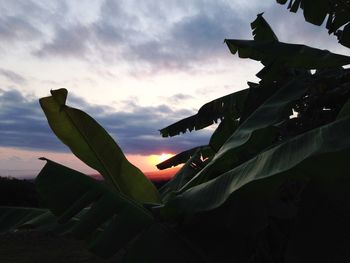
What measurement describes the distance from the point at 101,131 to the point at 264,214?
119cm

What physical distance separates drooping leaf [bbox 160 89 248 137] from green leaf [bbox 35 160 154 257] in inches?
167

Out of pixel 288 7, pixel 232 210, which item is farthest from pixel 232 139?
pixel 288 7

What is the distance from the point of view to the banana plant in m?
1.58

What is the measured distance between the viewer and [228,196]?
1565 mm

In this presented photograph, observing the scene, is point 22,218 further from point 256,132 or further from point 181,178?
point 256,132

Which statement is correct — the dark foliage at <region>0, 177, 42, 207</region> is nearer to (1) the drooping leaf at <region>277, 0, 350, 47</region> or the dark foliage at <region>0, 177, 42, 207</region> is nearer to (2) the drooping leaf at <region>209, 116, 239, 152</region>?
(2) the drooping leaf at <region>209, 116, 239, 152</region>

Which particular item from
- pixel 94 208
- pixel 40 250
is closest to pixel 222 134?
pixel 94 208

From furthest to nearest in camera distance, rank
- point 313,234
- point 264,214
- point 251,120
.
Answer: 1. point 251,120
2. point 264,214
3. point 313,234

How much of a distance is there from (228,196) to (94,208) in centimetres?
82

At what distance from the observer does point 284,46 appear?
3625mm

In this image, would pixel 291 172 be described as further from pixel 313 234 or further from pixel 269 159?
pixel 313 234

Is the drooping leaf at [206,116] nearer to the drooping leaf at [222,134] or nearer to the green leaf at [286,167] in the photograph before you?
the drooping leaf at [222,134]

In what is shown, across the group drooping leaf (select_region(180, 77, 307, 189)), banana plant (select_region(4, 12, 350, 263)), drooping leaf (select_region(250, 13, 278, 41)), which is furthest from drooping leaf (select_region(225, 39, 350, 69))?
drooping leaf (select_region(250, 13, 278, 41))

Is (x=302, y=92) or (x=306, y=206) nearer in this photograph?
(x=306, y=206)
